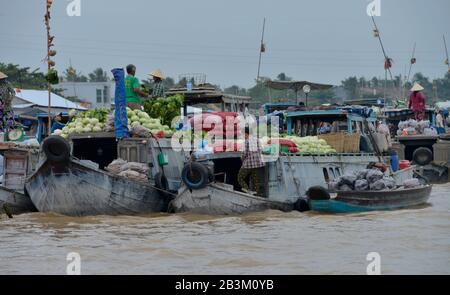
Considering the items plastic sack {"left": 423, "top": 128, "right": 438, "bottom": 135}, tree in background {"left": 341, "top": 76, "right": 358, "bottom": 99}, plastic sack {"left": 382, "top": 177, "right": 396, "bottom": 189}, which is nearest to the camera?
plastic sack {"left": 382, "top": 177, "right": 396, "bottom": 189}

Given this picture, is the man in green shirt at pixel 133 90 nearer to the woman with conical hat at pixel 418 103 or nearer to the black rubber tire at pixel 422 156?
the black rubber tire at pixel 422 156

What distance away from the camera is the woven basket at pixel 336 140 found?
16.1 m

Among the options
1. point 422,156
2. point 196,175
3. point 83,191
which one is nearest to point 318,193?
point 196,175

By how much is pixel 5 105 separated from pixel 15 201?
216 centimetres

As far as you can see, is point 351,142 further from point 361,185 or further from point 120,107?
point 120,107

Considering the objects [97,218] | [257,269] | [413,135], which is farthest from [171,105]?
[413,135]

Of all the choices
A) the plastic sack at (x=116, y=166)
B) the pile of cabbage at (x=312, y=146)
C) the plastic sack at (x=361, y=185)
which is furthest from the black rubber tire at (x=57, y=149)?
the plastic sack at (x=361, y=185)

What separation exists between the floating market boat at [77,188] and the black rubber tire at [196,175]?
2.47 feet

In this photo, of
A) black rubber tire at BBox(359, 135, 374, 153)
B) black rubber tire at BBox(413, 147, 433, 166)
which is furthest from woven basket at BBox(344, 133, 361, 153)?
black rubber tire at BBox(413, 147, 433, 166)

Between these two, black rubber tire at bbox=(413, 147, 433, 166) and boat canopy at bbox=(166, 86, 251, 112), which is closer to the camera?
boat canopy at bbox=(166, 86, 251, 112)

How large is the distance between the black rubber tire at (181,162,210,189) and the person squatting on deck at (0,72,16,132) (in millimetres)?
4256

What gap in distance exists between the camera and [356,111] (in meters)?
17.0

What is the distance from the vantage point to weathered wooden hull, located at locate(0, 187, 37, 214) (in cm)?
1478

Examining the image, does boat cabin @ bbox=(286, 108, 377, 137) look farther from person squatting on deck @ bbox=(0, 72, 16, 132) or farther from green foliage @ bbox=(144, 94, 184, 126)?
person squatting on deck @ bbox=(0, 72, 16, 132)
